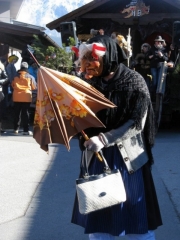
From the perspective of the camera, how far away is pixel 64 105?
3.12 metres

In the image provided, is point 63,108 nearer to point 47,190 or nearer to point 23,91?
point 47,190

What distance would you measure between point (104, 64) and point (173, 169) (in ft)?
15.1

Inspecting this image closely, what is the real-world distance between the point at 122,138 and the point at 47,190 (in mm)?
3309

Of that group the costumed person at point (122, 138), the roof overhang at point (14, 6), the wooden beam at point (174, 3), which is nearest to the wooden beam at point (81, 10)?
the wooden beam at point (174, 3)

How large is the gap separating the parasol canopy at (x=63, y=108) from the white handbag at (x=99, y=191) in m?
0.28

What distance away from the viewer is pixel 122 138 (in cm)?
312

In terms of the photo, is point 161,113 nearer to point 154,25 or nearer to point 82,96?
point 154,25

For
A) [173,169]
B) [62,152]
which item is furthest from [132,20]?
[173,169]

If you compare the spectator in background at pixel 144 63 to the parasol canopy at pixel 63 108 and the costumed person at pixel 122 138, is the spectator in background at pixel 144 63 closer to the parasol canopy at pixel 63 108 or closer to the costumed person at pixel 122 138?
the costumed person at pixel 122 138

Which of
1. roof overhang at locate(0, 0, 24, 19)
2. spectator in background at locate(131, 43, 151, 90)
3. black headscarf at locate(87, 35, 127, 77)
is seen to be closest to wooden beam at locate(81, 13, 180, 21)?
spectator in background at locate(131, 43, 151, 90)

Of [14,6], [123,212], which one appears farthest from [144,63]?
[14,6]

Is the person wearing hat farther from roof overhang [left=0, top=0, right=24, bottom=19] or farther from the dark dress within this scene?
roof overhang [left=0, top=0, right=24, bottom=19]

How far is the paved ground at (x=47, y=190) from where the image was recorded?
4.86m

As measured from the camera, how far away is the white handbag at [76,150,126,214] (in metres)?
3.03
